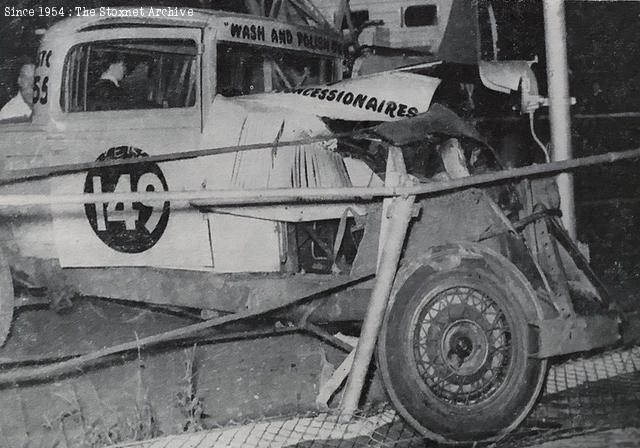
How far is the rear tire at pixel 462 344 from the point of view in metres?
3.16

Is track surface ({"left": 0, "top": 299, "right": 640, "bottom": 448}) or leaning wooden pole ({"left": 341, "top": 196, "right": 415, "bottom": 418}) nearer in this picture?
leaning wooden pole ({"left": 341, "top": 196, "right": 415, "bottom": 418})

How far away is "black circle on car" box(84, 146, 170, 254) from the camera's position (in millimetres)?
4031

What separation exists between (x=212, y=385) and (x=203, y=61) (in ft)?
7.51

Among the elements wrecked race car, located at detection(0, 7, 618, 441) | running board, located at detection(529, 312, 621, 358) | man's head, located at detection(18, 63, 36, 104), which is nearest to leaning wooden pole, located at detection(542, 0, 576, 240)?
wrecked race car, located at detection(0, 7, 618, 441)

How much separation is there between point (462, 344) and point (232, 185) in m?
1.74

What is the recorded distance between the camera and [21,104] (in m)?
5.47

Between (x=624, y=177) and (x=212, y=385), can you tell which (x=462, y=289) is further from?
(x=624, y=177)

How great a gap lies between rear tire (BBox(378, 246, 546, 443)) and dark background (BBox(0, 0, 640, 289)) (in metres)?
3.68

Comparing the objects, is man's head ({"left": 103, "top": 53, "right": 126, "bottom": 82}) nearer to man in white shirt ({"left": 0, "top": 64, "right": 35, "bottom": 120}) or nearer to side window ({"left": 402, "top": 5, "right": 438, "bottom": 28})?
man in white shirt ({"left": 0, "top": 64, "right": 35, "bottom": 120})

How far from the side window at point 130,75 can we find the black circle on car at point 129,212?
1.70 ft

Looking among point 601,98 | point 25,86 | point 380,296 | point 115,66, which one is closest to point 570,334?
point 380,296

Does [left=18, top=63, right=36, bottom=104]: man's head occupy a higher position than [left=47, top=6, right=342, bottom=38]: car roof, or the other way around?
[left=47, top=6, right=342, bottom=38]: car roof

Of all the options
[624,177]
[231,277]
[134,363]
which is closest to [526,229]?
[231,277]

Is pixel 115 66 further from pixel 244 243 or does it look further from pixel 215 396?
pixel 215 396
